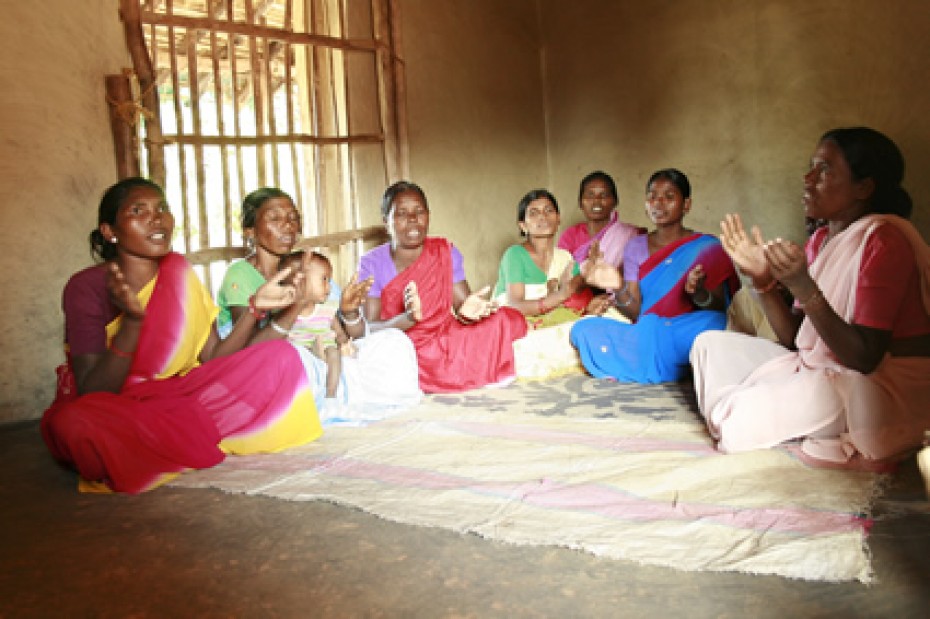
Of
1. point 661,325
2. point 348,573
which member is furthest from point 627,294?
point 348,573

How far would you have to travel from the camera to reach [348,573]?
7.37 ft

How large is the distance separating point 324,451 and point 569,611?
1.71 meters

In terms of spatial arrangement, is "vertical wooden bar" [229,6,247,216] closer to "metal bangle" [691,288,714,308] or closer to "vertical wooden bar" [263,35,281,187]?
"vertical wooden bar" [263,35,281,187]

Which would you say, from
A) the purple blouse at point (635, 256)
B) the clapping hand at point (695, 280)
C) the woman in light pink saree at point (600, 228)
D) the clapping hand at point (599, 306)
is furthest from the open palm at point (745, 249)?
the woman in light pink saree at point (600, 228)

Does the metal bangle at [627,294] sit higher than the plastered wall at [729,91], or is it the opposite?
the plastered wall at [729,91]

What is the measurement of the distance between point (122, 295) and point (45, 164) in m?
1.65

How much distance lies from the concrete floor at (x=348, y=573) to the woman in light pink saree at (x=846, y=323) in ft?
0.80

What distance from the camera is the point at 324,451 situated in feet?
11.3

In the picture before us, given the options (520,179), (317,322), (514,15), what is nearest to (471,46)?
(514,15)

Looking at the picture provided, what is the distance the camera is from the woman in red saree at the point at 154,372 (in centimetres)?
304

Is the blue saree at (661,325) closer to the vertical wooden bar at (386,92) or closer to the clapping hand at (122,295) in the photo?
the vertical wooden bar at (386,92)

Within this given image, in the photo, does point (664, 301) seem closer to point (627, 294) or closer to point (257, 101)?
point (627, 294)

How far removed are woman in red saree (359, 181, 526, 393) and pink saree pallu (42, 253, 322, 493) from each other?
107 centimetres

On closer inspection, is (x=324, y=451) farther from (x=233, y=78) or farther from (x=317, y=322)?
(x=233, y=78)
